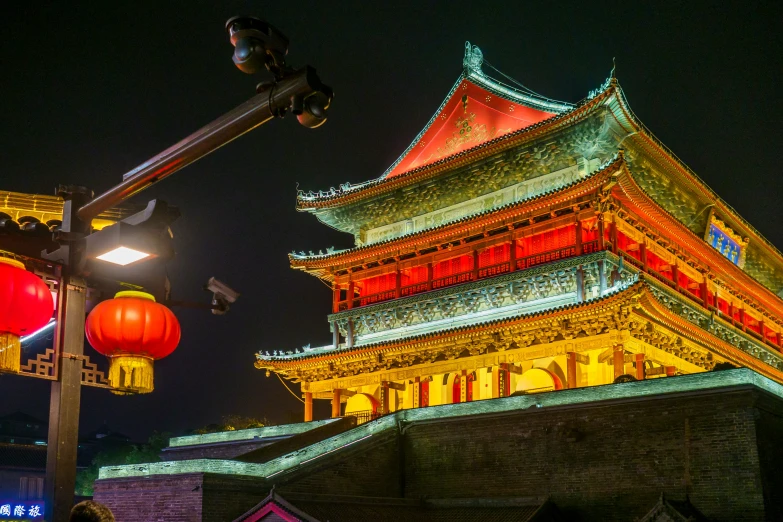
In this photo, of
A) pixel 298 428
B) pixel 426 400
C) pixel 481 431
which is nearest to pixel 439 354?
pixel 426 400

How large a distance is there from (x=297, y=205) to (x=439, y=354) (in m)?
7.23

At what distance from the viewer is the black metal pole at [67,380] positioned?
4539 millimetres

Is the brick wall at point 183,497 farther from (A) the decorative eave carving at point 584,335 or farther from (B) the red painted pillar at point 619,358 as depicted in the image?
(B) the red painted pillar at point 619,358

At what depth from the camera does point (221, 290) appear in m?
6.06

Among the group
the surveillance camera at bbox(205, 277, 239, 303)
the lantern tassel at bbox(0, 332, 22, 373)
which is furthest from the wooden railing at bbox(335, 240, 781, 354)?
the lantern tassel at bbox(0, 332, 22, 373)

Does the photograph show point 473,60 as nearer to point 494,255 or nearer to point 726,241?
point 494,255

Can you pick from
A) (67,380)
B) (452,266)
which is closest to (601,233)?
(452,266)

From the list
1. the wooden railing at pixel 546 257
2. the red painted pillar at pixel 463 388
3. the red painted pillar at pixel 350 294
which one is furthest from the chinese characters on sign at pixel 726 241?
the red painted pillar at pixel 350 294

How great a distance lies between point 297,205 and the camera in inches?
959

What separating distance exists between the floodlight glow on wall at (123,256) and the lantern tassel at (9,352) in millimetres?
775

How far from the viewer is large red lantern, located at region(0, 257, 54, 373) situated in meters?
4.89

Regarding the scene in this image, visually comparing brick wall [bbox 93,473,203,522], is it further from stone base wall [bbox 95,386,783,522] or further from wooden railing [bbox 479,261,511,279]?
wooden railing [bbox 479,261,511,279]

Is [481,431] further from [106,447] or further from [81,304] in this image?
[106,447]

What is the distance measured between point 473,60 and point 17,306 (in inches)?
813
